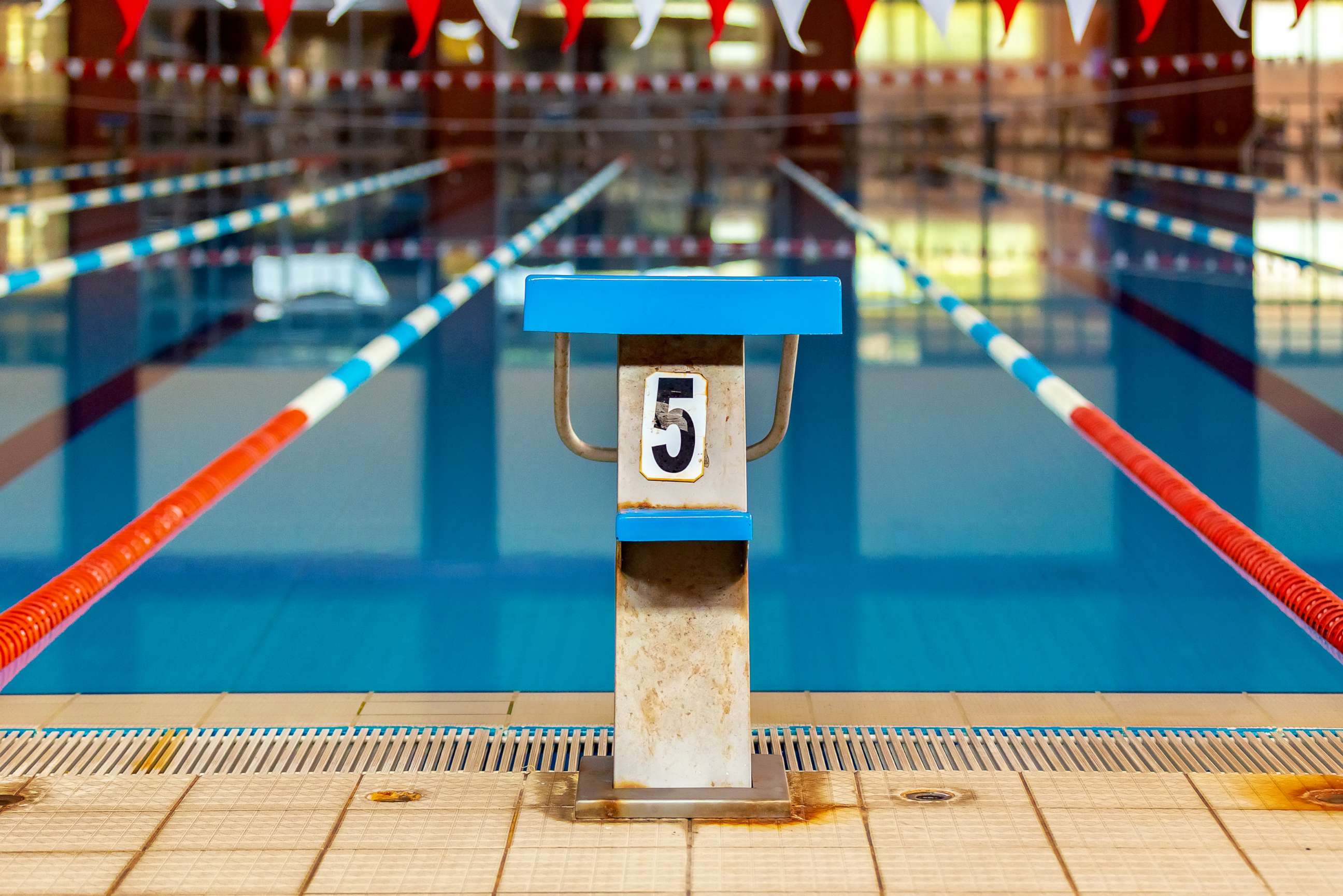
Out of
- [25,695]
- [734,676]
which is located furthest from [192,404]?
[734,676]

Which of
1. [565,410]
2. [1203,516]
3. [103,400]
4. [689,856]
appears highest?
[565,410]

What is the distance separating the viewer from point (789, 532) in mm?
4129

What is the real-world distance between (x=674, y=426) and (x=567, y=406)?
0.49 ft

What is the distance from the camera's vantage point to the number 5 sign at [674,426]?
2.19 meters

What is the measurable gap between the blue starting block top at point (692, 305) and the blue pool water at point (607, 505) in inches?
43.4

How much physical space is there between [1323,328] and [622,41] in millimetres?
15058

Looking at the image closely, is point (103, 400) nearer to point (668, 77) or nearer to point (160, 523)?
point (160, 523)

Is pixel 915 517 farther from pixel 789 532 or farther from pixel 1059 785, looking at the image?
pixel 1059 785

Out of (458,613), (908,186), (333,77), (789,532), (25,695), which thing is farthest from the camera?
(333,77)

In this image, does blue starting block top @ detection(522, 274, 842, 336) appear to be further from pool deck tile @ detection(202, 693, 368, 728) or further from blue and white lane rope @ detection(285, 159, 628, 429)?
blue and white lane rope @ detection(285, 159, 628, 429)

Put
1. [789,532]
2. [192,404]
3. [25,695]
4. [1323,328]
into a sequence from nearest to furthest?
[25,695]
[789,532]
[192,404]
[1323,328]

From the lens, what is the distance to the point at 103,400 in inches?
225

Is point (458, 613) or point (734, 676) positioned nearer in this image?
point (734, 676)

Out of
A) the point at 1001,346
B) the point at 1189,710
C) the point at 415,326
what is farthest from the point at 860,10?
the point at 1189,710
